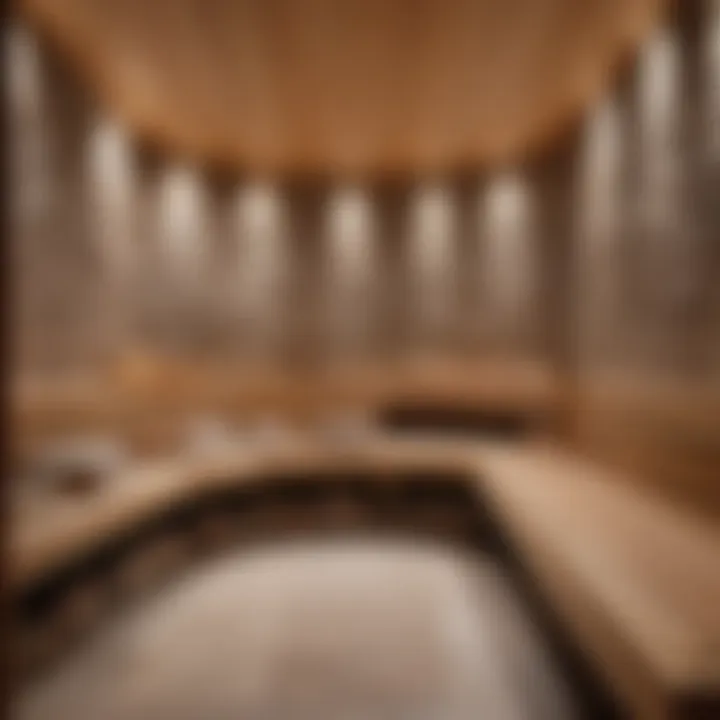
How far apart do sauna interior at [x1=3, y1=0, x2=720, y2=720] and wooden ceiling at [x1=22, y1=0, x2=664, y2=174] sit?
26 millimetres

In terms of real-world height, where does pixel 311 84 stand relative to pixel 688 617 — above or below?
above

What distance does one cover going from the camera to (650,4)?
10.1 ft

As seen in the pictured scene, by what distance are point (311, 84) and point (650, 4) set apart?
197 cm

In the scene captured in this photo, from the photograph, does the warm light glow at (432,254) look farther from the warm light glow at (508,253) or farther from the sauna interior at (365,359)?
the warm light glow at (508,253)

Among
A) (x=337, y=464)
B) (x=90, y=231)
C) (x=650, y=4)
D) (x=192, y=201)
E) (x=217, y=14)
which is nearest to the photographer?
(x=650, y=4)

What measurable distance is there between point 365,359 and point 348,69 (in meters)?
2.55

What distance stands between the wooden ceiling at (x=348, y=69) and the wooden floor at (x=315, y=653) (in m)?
2.93

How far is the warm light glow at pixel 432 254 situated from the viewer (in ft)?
18.6

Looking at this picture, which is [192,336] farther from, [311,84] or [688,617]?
[688,617]

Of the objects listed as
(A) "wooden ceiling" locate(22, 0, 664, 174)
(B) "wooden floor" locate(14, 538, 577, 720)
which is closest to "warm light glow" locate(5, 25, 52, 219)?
(A) "wooden ceiling" locate(22, 0, 664, 174)

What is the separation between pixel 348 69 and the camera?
3967 millimetres

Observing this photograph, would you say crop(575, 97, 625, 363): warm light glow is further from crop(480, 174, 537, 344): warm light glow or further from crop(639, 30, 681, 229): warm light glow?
crop(480, 174, 537, 344): warm light glow

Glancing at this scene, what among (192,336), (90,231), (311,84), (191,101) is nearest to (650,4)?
(311,84)

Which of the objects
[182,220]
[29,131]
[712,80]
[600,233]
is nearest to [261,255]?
[182,220]
